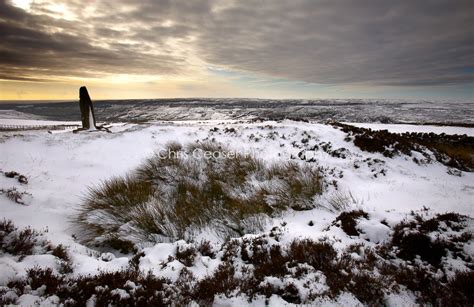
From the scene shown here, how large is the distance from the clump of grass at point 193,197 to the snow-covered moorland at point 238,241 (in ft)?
0.16

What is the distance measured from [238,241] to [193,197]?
2586mm

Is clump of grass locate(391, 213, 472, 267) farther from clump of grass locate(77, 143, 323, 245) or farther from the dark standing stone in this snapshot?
the dark standing stone

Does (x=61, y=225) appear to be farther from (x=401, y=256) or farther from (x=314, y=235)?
(x=401, y=256)

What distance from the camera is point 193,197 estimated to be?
7238 mm

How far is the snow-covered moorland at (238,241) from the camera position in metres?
3.40

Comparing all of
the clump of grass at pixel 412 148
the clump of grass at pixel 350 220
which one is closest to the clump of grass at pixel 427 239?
the clump of grass at pixel 350 220

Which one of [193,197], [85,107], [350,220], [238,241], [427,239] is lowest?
[238,241]

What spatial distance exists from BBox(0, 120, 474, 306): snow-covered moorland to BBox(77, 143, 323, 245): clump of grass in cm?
5

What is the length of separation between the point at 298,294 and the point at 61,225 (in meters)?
5.49

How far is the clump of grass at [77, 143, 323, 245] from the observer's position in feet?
19.1

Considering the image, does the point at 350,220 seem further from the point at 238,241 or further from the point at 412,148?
the point at 412,148

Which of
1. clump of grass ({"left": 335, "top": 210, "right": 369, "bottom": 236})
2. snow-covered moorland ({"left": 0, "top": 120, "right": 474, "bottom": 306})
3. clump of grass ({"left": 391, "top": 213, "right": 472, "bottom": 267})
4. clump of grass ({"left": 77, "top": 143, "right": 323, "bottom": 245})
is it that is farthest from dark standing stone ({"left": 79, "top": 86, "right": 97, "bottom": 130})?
clump of grass ({"left": 391, "top": 213, "right": 472, "bottom": 267})

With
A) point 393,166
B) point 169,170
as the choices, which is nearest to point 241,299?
point 169,170

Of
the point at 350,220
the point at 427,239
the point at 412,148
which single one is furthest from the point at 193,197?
the point at 412,148
